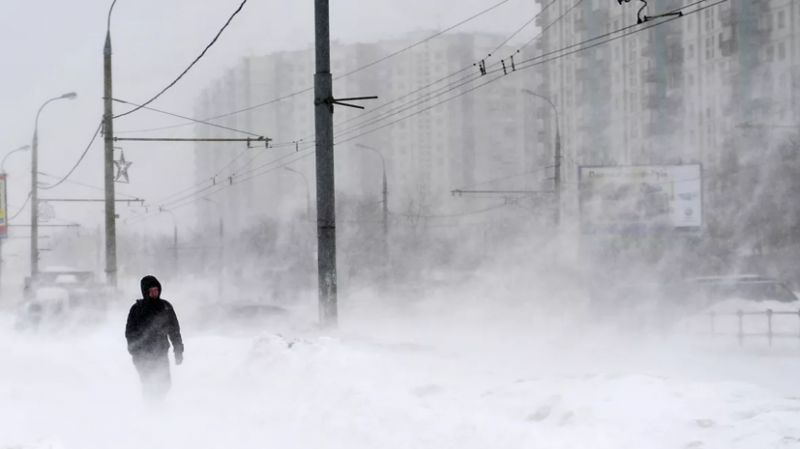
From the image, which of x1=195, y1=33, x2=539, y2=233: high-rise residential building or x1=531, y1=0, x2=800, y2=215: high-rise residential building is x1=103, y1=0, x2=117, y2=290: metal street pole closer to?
x1=531, y1=0, x2=800, y2=215: high-rise residential building

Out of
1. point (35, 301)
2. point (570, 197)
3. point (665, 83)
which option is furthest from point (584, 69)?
point (35, 301)

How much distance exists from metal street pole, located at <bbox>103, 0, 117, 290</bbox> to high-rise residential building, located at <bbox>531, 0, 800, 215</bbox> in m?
22.6

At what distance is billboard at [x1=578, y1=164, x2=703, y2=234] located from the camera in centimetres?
3419

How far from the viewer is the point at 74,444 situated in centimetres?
893

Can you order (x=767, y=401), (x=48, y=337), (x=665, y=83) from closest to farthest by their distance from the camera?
(x=767, y=401) → (x=48, y=337) → (x=665, y=83)

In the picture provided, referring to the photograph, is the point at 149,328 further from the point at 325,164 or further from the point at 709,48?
the point at 709,48

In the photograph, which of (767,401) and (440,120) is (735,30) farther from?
(767,401)

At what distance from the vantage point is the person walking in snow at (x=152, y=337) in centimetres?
1044

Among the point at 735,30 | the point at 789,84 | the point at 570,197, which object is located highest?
the point at 735,30

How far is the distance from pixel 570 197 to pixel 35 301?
30246mm

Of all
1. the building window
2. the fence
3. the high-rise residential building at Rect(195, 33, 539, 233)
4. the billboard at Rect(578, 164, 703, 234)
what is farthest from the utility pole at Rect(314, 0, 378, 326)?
the high-rise residential building at Rect(195, 33, 539, 233)

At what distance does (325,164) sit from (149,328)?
195 inches

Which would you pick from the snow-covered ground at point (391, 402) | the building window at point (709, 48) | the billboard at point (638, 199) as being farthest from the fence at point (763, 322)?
the building window at point (709, 48)

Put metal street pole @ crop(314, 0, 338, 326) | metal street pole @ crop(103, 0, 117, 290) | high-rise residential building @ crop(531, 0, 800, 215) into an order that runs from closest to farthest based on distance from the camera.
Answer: metal street pole @ crop(314, 0, 338, 326) < metal street pole @ crop(103, 0, 117, 290) < high-rise residential building @ crop(531, 0, 800, 215)
